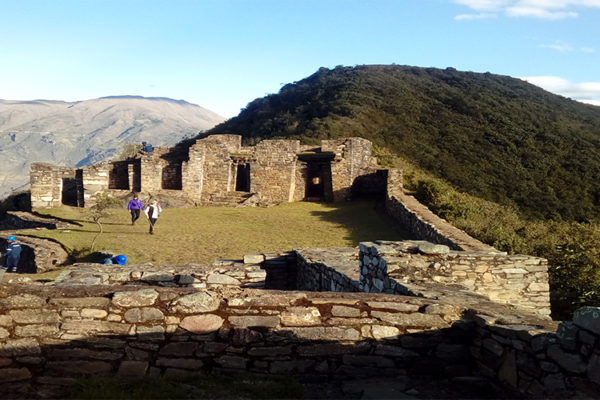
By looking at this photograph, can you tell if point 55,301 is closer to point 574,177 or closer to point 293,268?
point 293,268

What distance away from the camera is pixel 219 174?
28984mm

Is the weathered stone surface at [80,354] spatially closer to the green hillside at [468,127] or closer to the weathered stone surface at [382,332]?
the weathered stone surface at [382,332]

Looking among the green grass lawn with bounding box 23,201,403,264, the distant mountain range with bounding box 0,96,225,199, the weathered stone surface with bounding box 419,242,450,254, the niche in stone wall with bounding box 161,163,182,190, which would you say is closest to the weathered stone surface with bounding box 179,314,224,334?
the weathered stone surface with bounding box 419,242,450,254

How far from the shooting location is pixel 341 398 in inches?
155

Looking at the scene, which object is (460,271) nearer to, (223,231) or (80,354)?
(80,354)

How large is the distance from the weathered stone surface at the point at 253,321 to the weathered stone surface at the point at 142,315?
619 mm

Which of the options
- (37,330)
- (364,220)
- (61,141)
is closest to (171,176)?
(364,220)

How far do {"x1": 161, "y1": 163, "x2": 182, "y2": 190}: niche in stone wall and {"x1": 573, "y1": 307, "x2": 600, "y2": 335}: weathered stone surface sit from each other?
2787cm

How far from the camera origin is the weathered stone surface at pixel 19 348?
3.99 meters

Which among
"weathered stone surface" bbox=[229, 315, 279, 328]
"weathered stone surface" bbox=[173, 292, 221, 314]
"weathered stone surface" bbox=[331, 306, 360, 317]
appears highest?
"weathered stone surface" bbox=[173, 292, 221, 314]

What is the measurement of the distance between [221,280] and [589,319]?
6.89 metres

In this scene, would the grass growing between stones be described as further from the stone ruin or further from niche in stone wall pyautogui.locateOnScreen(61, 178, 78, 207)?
niche in stone wall pyautogui.locateOnScreen(61, 178, 78, 207)

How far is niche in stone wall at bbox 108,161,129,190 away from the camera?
98.2 ft

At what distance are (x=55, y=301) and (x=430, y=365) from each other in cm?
335
